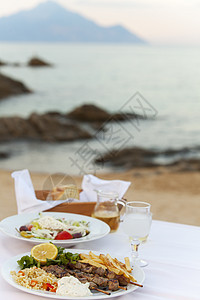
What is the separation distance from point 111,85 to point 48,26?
6.70 feet

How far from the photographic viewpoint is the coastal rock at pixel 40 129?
9578 millimetres

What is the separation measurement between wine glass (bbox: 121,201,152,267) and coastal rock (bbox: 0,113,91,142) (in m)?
8.26

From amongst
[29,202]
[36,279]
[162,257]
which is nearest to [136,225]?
[162,257]

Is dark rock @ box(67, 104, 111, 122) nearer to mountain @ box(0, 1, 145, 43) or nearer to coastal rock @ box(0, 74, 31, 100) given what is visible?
coastal rock @ box(0, 74, 31, 100)

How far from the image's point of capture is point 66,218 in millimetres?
1505

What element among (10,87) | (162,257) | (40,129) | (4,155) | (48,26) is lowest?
(4,155)

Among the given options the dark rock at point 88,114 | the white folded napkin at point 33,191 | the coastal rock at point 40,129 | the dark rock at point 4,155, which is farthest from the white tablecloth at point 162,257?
the dark rock at point 88,114

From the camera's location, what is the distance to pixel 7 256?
1245mm

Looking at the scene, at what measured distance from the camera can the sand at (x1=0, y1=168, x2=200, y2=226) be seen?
4.98 meters

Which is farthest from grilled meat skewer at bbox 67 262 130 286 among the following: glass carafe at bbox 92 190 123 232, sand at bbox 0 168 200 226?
sand at bbox 0 168 200 226

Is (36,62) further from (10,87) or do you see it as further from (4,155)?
(4,155)

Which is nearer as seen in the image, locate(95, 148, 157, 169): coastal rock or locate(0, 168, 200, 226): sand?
locate(0, 168, 200, 226): sand

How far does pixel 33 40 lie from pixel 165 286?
9915 millimetres

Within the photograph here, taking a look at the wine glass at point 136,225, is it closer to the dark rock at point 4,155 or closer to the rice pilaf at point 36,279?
the rice pilaf at point 36,279
